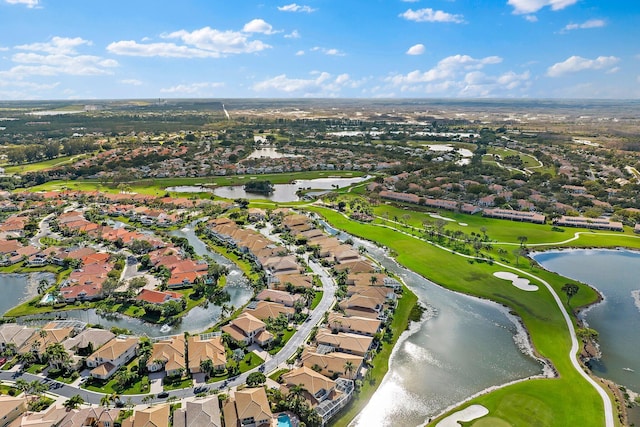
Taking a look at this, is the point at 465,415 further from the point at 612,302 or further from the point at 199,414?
the point at 612,302

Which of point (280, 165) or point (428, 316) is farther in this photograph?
point (280, 165)

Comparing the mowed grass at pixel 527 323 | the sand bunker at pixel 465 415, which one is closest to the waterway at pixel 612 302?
the mowed grass at pixel 527 323

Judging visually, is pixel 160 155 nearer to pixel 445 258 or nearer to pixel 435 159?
pixel 435 159

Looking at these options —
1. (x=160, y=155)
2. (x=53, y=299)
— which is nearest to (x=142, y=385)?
(x=53, y=299)

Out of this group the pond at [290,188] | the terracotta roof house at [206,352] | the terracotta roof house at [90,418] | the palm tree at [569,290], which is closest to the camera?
the terracotta roof house at [90,418]

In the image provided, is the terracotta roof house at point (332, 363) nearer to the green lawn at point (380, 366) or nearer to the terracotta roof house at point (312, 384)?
the terracotta roof house at point (312, 384)

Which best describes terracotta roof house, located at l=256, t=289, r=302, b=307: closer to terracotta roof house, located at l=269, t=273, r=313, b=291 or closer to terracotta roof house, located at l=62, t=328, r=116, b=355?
terracotta roof house, located at l=269, t=273, r=313, b=291
